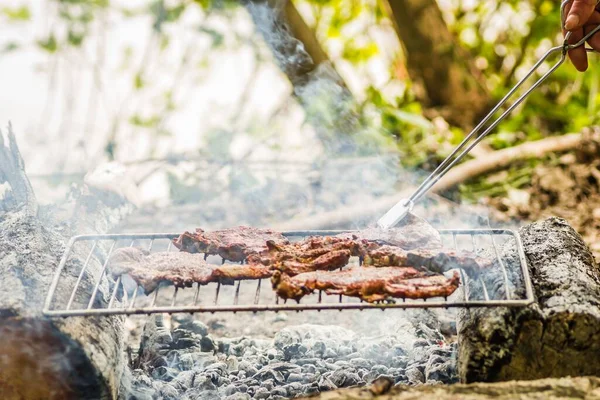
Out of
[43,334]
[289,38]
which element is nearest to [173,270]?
[43,334]

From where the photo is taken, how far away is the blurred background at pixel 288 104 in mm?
5941

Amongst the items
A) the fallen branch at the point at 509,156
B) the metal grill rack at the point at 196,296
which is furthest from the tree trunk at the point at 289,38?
the metal grill rack at the point at 196,296

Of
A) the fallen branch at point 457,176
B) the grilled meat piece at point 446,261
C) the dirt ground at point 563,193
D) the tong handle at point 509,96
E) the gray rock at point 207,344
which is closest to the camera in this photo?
the grilled meat piece at point 446,261

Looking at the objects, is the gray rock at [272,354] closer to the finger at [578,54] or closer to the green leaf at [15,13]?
the finger at [578,54]

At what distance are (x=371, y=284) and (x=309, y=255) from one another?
1.51ft

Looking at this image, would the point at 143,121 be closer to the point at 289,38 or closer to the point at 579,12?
the point at 289,38

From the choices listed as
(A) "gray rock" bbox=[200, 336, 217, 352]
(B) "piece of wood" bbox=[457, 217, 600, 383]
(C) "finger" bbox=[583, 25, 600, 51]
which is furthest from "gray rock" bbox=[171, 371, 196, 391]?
(C) "finger" bbox=[583, 25, 600, 51]

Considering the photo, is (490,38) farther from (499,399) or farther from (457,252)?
(499,399)

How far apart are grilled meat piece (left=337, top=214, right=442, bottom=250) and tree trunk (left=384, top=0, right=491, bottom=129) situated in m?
4.87

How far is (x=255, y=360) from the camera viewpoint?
3293 millimetres

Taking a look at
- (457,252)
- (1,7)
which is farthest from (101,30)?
(457,252)

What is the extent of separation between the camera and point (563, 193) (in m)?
5.77

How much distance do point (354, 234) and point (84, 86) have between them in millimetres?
6541

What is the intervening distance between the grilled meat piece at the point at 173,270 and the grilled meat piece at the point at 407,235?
598 mm
